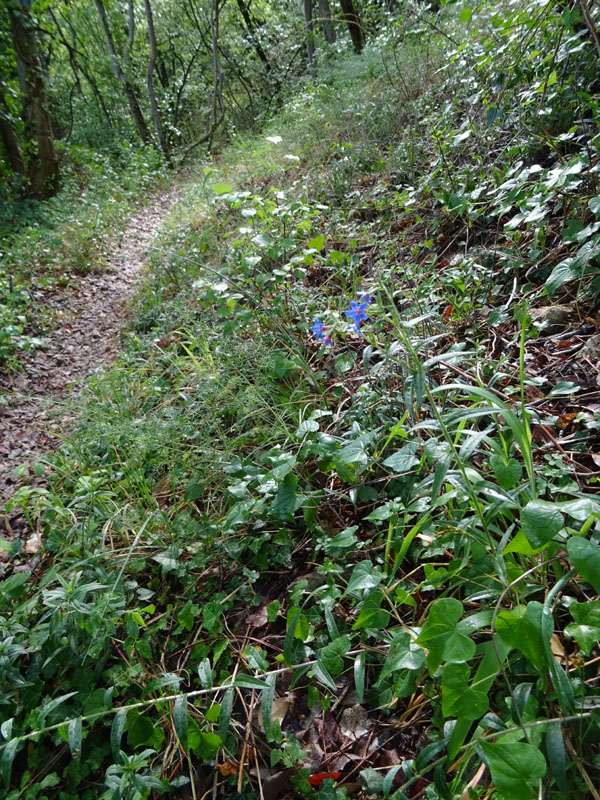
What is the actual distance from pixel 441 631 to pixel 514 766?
0.79ft

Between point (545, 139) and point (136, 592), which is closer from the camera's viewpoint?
point (136, 592)

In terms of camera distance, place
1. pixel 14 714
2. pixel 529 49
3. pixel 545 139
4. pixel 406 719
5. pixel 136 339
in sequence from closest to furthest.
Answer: pixel 406 719 → pixel 14 714 → pixel 545 139 → pixel 529 49 → pixel 136 339

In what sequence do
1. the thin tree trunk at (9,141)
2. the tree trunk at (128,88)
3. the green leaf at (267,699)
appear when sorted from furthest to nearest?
the tree trunk at (128,88), the thin tree trunk at (9,141), the green leaf at (267,699)

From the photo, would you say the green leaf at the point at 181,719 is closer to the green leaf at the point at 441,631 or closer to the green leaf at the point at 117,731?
the green leaf at the point at 117,731

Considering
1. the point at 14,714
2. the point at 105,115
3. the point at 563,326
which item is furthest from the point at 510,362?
the point at 105,115

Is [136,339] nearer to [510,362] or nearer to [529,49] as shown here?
[510,362]

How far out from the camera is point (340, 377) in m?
2.33

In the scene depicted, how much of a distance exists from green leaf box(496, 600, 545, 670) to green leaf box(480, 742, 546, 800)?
17 cm

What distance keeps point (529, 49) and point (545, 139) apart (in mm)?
982

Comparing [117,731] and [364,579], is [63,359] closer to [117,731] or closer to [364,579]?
[117,731]

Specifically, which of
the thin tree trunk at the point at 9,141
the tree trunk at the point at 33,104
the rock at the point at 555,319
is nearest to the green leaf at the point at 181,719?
the rock at the point at 555,319

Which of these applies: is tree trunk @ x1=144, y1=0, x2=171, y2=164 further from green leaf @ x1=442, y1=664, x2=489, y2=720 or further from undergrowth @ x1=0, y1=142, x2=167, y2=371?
green leaf @ x1=442, y1=664, x2=489, y2=720

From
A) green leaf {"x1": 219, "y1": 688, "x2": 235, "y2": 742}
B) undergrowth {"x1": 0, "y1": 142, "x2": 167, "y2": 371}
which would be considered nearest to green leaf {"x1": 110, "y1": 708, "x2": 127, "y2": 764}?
green leaf {"x1": 219, "y1": 688, "x2": 235, "y2": 742}

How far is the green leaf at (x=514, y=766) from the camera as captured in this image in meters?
0.81
